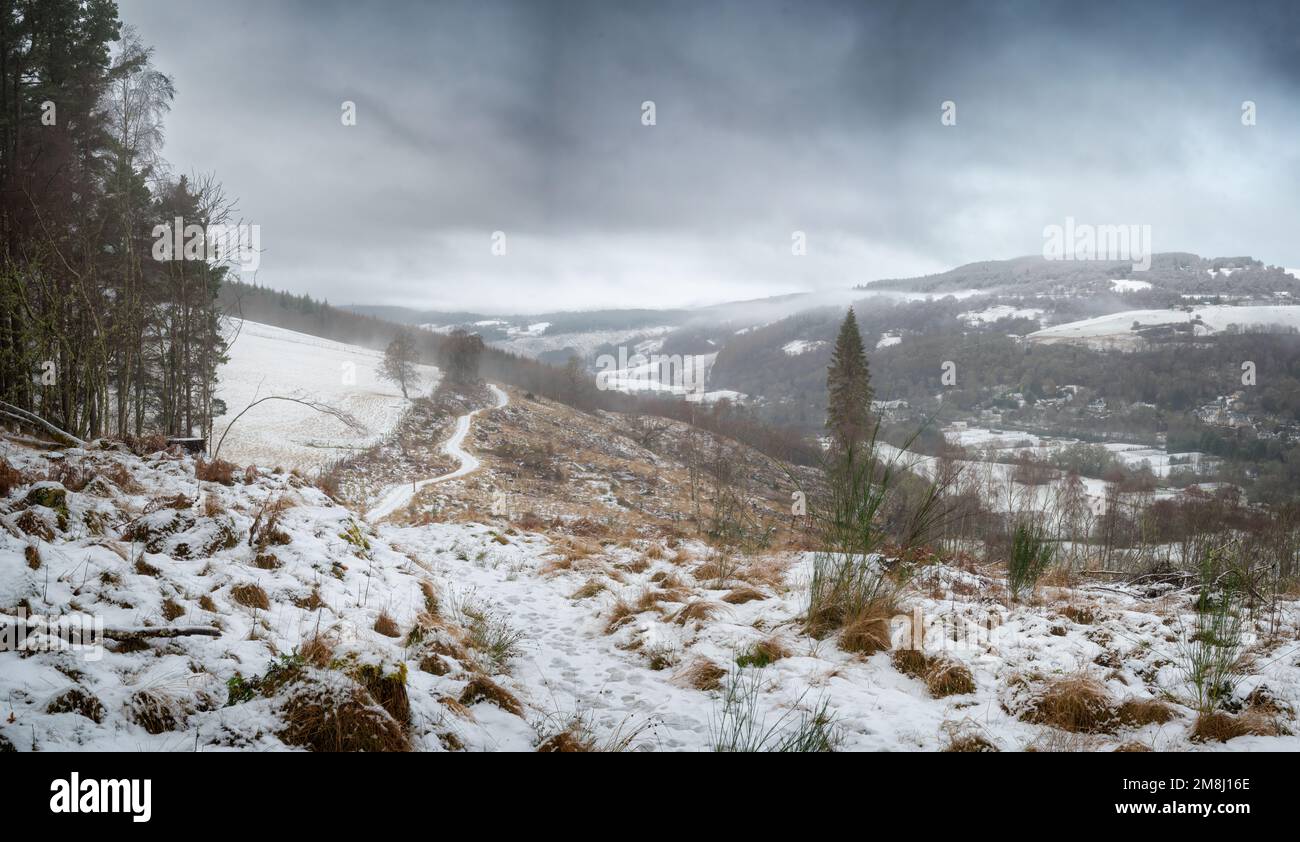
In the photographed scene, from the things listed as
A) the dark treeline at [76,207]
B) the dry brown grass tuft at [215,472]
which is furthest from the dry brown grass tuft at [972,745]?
the dark treeline at [76,207]

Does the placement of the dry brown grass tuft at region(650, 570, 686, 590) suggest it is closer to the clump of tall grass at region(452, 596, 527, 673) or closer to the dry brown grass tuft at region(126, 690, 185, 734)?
the clump of tall grass at region(452, 596, 527, 673)

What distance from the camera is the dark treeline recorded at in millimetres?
8719

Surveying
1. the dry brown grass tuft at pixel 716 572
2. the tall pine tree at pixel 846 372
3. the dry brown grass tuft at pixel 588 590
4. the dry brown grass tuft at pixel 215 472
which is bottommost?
the dry brown grass tuft at pixel 588 590

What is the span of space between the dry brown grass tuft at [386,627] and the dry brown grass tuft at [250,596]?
77 centimetres

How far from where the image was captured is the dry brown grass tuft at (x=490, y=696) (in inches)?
127

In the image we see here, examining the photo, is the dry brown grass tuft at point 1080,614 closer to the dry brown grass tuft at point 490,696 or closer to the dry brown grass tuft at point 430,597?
the dry brown grass tuft at point 490,696

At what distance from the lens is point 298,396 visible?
36.4 m

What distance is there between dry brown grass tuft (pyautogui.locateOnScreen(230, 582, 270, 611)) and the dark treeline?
677 cm

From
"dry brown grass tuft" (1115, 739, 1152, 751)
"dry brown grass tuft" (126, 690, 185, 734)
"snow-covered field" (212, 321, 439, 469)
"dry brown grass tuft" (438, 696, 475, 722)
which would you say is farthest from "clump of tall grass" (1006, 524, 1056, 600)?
"snow-covered field" (212, 321, 439, 469)

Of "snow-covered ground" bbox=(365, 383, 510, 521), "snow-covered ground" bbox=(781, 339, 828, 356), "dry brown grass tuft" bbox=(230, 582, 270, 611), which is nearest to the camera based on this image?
"dry brown grass tuft" bbox=(230, 582, 270, 611)
